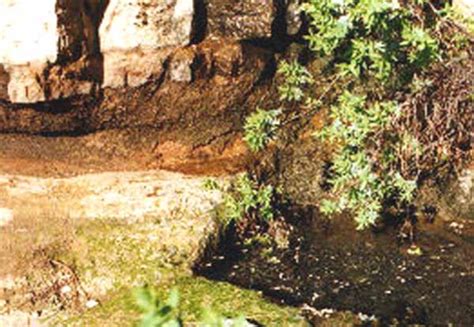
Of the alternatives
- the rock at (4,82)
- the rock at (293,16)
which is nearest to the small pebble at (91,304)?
the rock at (4,82)

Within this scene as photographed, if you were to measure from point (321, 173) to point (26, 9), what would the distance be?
9.16 feet

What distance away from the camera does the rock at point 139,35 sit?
509cm

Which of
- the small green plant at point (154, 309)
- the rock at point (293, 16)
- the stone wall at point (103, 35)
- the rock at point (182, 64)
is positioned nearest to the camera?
the small green plant at point (154, 309)

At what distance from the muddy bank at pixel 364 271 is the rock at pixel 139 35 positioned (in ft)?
5.14

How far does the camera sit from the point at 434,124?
217 inches

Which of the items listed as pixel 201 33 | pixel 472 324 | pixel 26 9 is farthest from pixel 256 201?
pixel 26 9

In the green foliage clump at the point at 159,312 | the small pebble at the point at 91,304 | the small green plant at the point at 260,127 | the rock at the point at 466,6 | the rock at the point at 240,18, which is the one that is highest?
the rock at the point at 466,6

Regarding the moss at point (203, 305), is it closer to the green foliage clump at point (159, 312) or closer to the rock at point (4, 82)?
the rock at point (4, 82)

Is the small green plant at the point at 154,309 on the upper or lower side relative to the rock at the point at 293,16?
lower

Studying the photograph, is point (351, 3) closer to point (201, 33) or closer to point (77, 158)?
point (201, 33)

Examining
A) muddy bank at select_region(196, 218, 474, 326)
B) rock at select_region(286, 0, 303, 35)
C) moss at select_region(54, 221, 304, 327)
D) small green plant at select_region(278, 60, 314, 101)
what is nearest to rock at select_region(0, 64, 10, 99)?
moss at select_region(54, 221, 304, 327)

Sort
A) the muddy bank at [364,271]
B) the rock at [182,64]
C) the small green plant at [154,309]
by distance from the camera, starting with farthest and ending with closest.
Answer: the rock at [182,64] → the muddy bank at [364,271] → the small green plant at [154,309]

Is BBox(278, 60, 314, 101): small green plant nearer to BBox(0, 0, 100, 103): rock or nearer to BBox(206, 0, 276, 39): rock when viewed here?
BBox(206, 0, 276, 39): rock

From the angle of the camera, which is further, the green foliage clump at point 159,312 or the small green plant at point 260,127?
the small green plant at point 260,127
